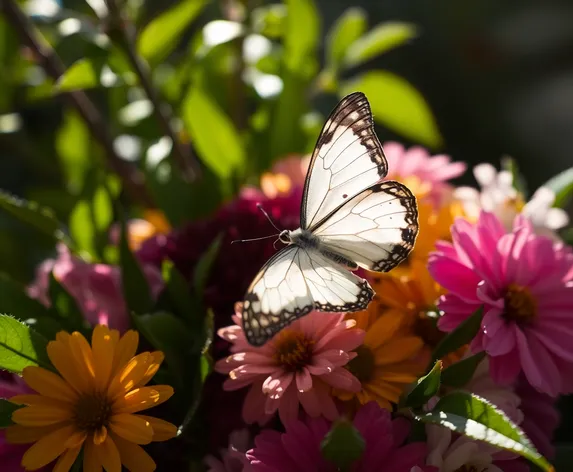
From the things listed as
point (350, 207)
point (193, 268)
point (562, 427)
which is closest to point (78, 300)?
point (193, 268)

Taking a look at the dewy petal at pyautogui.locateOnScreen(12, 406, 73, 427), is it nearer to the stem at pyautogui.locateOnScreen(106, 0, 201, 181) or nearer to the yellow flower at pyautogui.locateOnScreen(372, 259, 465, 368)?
the yellow flower at pyautogui.locateOnScreen(372, 259, 465, 368)

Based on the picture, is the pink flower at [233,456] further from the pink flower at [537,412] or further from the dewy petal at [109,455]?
the pink flower at [537,412]

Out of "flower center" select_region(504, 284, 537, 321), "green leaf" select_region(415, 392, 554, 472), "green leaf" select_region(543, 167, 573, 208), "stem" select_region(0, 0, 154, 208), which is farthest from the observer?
"stem" select_region(0, 0, 154, 208)

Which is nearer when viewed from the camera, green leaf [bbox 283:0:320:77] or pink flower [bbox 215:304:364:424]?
pink flower [bbox 215:304:364:424]

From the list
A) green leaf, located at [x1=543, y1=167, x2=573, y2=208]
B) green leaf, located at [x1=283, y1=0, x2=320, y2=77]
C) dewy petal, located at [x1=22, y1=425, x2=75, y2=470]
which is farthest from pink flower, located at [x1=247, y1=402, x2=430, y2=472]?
green leaf, located at [x1=283, y1=0, x2=320, y2=77]

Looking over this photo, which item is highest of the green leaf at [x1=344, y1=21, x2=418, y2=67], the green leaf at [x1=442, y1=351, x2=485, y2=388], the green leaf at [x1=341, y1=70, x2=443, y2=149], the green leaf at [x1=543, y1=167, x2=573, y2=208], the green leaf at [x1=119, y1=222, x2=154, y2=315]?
the green leaf at [x1=344, y1=21, x2=418, y2=67]

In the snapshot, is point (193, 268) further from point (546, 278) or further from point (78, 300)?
point (546, 278)

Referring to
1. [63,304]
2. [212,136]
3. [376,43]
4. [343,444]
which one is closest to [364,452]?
[343,444]
